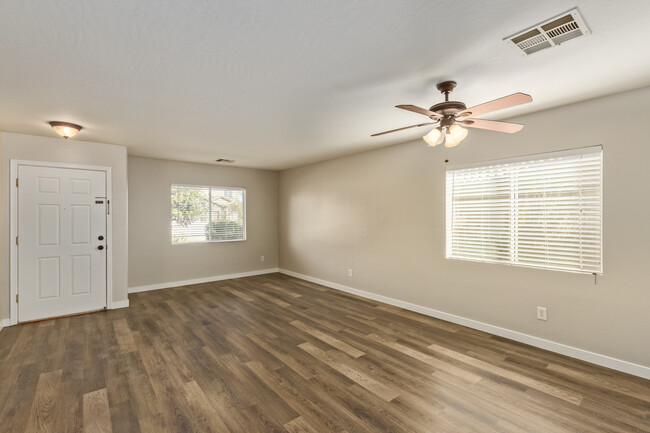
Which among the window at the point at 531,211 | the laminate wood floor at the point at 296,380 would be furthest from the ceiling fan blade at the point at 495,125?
the laminate wood floor at the point at 296,380

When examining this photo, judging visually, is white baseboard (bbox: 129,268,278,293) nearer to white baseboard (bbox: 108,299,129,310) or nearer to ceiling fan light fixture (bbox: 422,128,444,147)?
white baseboard (bbox: 108,299,129,310)

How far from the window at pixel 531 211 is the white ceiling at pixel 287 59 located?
655mm

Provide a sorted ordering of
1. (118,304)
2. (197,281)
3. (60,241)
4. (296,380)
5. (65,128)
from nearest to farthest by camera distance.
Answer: (296,380)
(65,128)
(60,241)
(118,304)
(197,281)

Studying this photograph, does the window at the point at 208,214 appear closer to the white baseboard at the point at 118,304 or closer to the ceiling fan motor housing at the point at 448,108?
the white baseboard at the point at 118,304

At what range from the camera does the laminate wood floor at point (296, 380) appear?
82.4 inches

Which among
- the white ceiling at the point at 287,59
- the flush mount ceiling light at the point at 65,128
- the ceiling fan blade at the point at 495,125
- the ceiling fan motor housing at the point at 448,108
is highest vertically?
the white ceiling at the point at 287,59

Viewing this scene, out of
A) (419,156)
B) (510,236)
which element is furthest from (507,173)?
(419,156)

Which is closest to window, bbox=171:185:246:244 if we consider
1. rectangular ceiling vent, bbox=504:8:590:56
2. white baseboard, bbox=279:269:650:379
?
white baseboard, bbox=279:269:650:379

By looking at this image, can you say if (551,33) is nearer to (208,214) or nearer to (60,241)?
(60,241)

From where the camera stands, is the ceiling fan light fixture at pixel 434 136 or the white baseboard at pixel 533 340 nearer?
the ceiling fan light fixture at pixel 434 136

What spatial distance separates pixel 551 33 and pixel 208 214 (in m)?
6.13

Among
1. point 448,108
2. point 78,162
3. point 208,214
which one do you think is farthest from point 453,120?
point 208,214

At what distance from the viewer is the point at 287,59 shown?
212 centimetres

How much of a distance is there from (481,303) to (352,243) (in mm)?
2343
